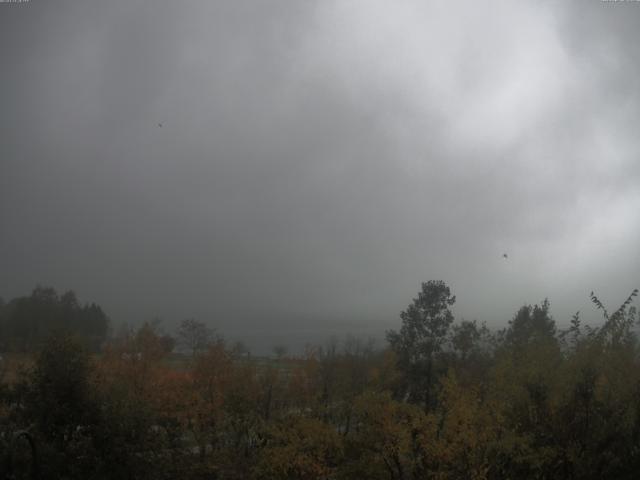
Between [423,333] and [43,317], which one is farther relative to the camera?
[43,317]

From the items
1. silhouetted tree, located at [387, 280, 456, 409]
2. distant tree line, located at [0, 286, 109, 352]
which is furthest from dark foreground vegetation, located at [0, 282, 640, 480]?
distant tree line, located at [0, 286, 109, 352]

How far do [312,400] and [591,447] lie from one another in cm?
2248

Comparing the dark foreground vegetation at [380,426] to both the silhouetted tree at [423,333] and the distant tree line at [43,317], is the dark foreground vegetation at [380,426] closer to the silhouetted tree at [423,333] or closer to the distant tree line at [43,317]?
the silhouetted tree at [423,333]

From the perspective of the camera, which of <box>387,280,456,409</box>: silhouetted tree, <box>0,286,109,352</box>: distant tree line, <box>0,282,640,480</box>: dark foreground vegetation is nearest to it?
<box>0,282,640,480</box>: dark foreground vegetation

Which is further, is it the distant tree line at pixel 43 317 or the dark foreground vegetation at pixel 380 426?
the distant tree line at pixel 43 317

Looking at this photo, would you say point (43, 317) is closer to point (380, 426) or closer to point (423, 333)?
point (423, 333)

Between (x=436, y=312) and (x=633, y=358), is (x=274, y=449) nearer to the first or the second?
(x=633, y=358)

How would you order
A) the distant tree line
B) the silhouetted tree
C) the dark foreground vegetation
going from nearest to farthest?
1. the dark foreground vegetation
2. the silhouetted tree
3. the distant tree line

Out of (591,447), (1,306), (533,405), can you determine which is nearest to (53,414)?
(533,405)

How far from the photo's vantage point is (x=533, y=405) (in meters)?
19.2

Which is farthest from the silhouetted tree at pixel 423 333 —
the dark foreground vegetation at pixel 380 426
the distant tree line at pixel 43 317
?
the distant tree line at pixel 43 317

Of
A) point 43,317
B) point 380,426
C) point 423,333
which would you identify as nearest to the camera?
point 380,426

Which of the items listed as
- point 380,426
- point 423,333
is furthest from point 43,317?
point 380,426

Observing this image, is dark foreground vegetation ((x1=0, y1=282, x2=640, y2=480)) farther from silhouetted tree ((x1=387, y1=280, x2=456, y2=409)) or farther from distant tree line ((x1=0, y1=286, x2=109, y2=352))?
distant tree line ((x1=0, y1=286, x2=109, y2=352))
